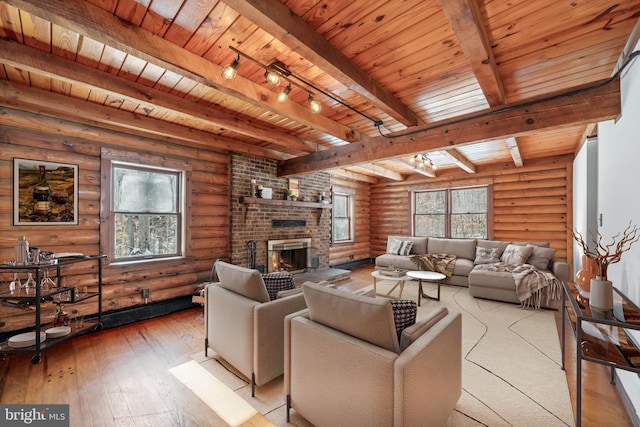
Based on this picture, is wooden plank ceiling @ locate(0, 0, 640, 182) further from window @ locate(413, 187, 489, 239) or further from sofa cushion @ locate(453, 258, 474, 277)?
window @ locate(413, 187, 489, 239)

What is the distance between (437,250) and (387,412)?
5446mm

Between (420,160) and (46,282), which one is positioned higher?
(420,160)

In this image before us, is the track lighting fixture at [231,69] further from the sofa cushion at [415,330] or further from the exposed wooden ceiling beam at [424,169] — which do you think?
the exposed wooden ceiling beam at [424,169]

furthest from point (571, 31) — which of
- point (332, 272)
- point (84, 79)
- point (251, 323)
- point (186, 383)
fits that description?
point (332, 272)

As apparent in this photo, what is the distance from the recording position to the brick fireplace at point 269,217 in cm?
465

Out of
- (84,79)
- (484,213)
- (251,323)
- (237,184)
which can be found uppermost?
(84,79)

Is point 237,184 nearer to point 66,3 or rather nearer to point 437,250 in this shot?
point 66,3

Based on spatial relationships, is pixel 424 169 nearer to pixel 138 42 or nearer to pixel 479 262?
pixel 479 262

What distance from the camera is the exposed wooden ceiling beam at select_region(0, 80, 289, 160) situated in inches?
103

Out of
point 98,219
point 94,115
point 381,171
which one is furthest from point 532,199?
point 98,219

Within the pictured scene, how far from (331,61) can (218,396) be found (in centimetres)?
268

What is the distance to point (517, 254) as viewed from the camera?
195 inches

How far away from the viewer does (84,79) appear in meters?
2.27

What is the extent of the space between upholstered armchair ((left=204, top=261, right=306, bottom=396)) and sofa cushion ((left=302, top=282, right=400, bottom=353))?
0.50 meters
